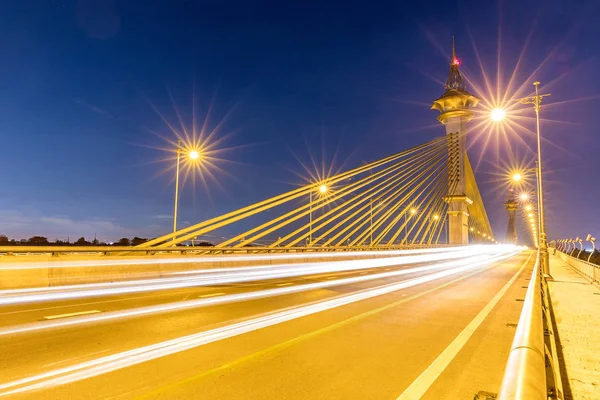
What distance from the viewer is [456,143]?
48.1 m

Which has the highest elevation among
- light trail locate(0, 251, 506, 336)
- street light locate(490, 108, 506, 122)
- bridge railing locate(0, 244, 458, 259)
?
street light locate(490, 108, 506, 122)

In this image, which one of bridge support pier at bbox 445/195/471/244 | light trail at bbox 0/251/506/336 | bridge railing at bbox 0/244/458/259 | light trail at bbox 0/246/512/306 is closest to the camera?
light trail at bbox 0/251/506/336

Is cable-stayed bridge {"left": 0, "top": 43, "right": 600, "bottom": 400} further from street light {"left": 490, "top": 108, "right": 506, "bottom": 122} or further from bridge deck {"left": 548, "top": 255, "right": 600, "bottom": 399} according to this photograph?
street light {"left": 490, "top": 108, "right": 506, "bottom": 122}

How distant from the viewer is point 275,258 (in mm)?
25844

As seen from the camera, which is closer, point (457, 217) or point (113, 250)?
point (113, 250)

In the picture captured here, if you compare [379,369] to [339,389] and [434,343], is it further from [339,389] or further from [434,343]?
[434,343]

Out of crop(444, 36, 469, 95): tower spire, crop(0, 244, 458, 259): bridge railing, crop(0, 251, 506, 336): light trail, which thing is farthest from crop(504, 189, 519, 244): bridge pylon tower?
crop(0, 251, 506, 336): light trail

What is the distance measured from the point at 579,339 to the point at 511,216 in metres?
185

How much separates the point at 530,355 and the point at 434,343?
470cm

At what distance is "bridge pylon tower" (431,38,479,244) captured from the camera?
46.8m

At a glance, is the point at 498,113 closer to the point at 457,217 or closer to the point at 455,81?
the point at 457,217

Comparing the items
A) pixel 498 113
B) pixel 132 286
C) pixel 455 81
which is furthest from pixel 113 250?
pixel 455 81

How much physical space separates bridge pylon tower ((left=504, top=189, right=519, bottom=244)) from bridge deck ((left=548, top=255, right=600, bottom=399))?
16542 cm

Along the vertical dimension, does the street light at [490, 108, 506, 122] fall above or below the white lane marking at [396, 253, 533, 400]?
above
